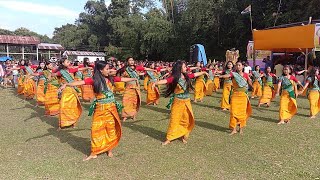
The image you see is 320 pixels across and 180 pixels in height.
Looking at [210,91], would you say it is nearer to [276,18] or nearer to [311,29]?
[311,29]

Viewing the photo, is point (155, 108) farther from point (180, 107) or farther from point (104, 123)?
point (104, 123)

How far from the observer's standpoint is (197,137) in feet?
23.7

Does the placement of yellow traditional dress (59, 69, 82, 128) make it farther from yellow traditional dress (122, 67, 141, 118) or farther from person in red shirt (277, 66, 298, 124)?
person in red shirt (277, 66, 298, 124)

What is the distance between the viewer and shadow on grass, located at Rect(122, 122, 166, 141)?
24.1ft

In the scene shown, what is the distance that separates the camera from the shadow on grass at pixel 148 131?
7338 mm

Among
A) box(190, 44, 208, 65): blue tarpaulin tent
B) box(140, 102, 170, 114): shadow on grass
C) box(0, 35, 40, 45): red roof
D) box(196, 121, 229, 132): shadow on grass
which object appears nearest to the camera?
box(196, 121, 229, 132): shadow on grass

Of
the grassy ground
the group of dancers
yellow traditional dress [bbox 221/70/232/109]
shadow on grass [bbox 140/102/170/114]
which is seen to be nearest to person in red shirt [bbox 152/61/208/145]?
the group of dancers

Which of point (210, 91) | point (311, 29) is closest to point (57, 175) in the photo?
point (210, 91)

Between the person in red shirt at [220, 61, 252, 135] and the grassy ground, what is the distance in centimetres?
27

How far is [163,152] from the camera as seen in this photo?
614 centimetres

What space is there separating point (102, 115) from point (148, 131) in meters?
2.31

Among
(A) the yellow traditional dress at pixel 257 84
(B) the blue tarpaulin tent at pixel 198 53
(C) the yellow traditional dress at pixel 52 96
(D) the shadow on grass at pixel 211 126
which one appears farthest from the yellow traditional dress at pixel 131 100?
(B) the blue tarpaulin tent at pixel 198 53

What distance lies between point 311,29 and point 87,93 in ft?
29.5

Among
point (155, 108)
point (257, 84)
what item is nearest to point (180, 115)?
point (155, 108)
